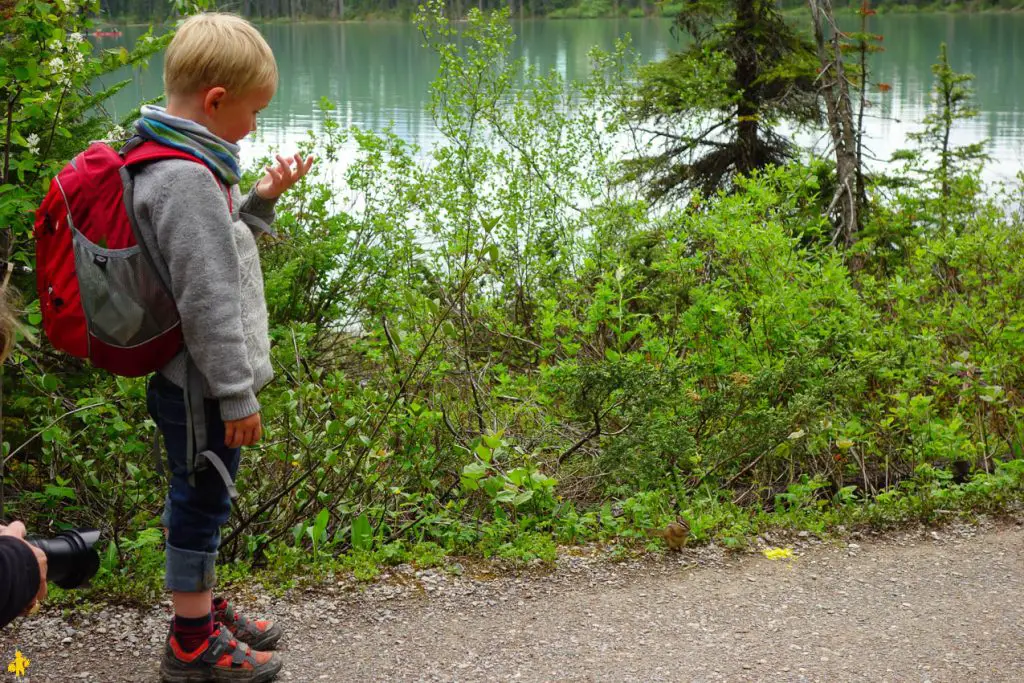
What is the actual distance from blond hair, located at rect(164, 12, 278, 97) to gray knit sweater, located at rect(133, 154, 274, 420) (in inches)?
9.3

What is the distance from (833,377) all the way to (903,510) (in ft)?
2.51

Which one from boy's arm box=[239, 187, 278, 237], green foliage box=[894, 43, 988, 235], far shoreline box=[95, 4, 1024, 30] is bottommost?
green foliage box=[894, 43, 988, 235]

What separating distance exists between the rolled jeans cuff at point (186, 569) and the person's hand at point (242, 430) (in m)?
0.36

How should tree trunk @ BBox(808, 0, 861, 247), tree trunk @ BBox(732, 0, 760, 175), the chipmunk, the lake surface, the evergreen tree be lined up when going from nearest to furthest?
1. the chipmunk
2. tree trunk @ BBox(808, 0, 861, 247)
3. the evergreen tree
4. tree trunk @ BBox(732, 0, 760, 175)
5. the lake surface

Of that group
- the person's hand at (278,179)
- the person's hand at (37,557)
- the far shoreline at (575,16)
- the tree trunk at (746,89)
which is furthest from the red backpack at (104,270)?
the far shoreline at (575,16)

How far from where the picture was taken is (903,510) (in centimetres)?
456

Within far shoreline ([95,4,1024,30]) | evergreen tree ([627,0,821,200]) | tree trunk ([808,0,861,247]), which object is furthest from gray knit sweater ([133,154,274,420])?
far shoreline ([95,4,1024,30])

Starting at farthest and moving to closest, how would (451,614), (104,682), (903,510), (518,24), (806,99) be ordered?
(518,24), (806,99), (903,510), (451,614), (104,682)

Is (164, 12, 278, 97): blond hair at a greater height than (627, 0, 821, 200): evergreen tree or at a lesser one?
greater

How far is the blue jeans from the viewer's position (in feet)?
10.1

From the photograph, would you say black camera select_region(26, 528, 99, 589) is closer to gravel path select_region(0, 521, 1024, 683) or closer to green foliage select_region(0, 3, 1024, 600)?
gravel path select_region(0, 521, 1024, 683)

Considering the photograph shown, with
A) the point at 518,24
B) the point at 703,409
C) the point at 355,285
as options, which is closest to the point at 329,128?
the point at 355,285

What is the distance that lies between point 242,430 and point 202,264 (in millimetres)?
462

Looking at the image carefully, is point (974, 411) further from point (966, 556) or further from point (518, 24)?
point (518, 24)
